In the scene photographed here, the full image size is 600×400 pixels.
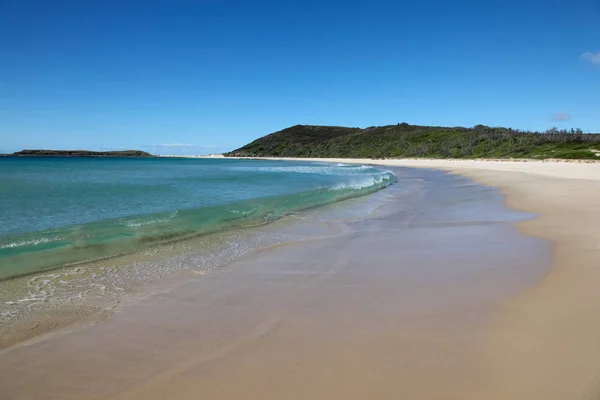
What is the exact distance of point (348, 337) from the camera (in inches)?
144

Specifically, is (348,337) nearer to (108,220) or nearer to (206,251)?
(206,251)

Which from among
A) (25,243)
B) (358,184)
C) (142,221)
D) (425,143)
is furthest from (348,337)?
(425,143)

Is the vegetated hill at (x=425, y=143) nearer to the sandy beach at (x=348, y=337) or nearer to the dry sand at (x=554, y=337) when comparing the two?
the dry sand at (x=554, y=337)

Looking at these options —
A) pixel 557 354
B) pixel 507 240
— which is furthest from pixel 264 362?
pixel 507 240

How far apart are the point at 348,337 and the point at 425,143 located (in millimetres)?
87952

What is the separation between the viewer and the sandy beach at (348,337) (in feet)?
9.41

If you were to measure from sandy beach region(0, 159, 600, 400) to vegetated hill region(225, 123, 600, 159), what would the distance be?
47.5 meters

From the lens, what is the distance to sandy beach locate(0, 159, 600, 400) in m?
2.87

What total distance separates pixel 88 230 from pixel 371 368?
861 centimetres

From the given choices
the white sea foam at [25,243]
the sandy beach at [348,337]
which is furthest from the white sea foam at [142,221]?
the sandy beach at [348,337]

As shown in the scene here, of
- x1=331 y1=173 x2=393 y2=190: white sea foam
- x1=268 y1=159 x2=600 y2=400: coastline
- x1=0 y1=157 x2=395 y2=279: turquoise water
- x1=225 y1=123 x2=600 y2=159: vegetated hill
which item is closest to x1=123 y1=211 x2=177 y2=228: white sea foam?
x1=0 y1=157 x2=395 y2=279: turquoise water

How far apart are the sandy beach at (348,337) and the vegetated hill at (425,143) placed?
47.5 metres

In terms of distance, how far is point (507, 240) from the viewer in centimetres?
769

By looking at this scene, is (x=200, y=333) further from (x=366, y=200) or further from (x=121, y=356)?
(x=366, y=200)
